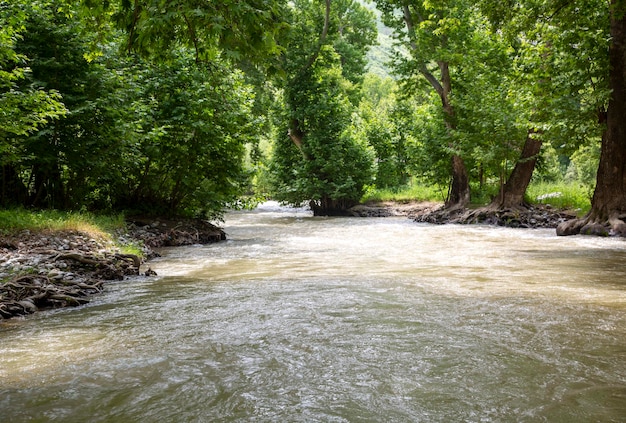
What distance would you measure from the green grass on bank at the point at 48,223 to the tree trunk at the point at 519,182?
615 inches

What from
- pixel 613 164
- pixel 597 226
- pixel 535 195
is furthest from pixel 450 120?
pixel 597 226

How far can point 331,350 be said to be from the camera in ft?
14.8

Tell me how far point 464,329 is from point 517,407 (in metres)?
1.78

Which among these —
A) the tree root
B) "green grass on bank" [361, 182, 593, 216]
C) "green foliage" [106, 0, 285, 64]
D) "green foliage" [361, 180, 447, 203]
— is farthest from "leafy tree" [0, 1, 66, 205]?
"green foliage" [361, 180, 447, 203]

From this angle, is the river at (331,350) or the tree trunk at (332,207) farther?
the tree trunk at (332,207)

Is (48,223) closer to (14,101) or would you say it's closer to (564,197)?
(14,101)

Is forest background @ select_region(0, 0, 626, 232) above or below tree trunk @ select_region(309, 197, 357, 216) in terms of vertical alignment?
above

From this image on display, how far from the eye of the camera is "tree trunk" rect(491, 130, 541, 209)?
20.0 m

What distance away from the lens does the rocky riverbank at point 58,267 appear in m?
6.33

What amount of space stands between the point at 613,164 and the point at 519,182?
233 inches

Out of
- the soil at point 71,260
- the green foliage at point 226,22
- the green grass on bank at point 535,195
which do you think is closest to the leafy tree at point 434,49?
the green grass on bank at point 535,195

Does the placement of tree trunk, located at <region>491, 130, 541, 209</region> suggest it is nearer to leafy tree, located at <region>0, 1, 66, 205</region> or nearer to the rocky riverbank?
the rocky riverbank

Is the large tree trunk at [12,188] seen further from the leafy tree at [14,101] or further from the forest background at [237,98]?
the leafy tree at [14,101]

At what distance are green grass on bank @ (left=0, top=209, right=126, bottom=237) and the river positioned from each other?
8.54 ft
